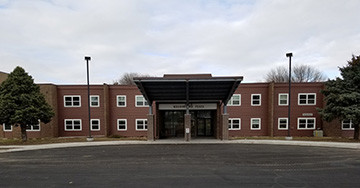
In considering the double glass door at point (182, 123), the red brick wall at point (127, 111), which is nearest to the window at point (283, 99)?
the double glass door at point (182, 123)

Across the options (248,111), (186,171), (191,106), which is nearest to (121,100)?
(191,106)

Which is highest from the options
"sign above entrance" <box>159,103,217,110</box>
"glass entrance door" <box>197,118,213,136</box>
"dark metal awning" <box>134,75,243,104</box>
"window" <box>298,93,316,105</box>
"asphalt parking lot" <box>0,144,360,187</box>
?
"window" <box>298,93,316,105</box>

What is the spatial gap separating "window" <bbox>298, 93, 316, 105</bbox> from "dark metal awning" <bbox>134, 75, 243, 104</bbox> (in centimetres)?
1244

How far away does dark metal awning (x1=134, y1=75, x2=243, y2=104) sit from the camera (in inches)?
549

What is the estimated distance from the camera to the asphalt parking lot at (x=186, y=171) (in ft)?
21.0

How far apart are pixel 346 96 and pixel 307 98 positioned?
22.5ft

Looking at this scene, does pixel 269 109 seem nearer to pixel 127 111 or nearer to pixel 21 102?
Result: pixel 127 111

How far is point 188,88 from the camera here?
14883mm

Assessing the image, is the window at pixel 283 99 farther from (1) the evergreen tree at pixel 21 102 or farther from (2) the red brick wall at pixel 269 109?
(1) the evergreen tree at pixel 21 102

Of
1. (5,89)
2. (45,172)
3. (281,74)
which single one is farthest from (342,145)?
(281,74)

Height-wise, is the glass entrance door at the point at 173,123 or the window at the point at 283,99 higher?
the window at the point at 283,99

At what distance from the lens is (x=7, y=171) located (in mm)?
8180

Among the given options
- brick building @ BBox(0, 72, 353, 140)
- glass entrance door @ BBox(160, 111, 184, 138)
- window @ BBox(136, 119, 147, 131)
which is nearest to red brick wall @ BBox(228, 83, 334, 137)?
brick building @ BBox(0, 72, 353, 140)

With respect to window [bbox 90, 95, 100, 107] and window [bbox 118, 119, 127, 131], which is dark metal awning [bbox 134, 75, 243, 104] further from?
window [bbox 90, 95, 100, 107]
